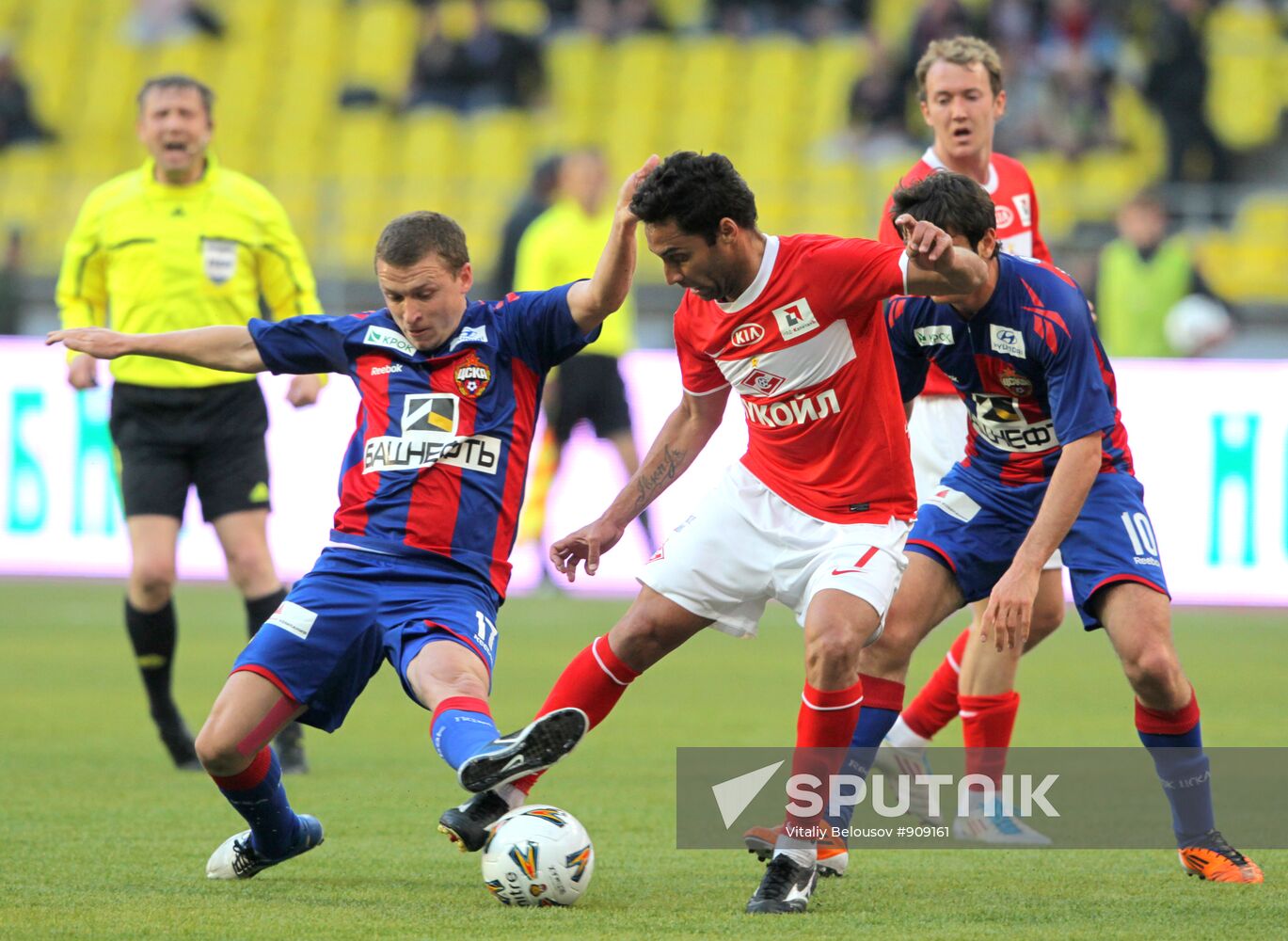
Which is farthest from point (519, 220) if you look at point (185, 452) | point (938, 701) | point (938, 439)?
point (938, 701)

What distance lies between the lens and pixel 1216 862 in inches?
198

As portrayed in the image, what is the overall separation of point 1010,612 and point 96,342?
7.92 ft

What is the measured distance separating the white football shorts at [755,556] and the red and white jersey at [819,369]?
0.05 meters

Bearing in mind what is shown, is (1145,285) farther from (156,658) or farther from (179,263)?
(156,658)

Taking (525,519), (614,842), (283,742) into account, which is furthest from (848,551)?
(525,519)

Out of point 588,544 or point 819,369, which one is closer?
point 819,369

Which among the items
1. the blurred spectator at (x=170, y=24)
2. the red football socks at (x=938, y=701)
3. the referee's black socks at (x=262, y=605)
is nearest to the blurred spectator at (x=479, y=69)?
the blurred spectator at (x=170, y=24)

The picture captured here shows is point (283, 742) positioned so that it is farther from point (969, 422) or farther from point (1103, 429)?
point (1103, 429)

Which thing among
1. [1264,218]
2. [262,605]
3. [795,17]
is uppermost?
[795,17]

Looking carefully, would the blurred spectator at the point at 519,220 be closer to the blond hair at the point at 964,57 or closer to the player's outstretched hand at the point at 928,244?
the blond hair at the point at 964,57

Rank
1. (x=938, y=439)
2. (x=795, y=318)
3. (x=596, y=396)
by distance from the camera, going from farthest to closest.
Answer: (x=596, y=396), (x=938, y=439), (x=795, y=318)

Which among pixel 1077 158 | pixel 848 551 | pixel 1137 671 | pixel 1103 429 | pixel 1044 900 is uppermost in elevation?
pixel 1077 158

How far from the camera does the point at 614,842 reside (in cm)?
555

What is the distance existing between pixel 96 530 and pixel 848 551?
8149mm
